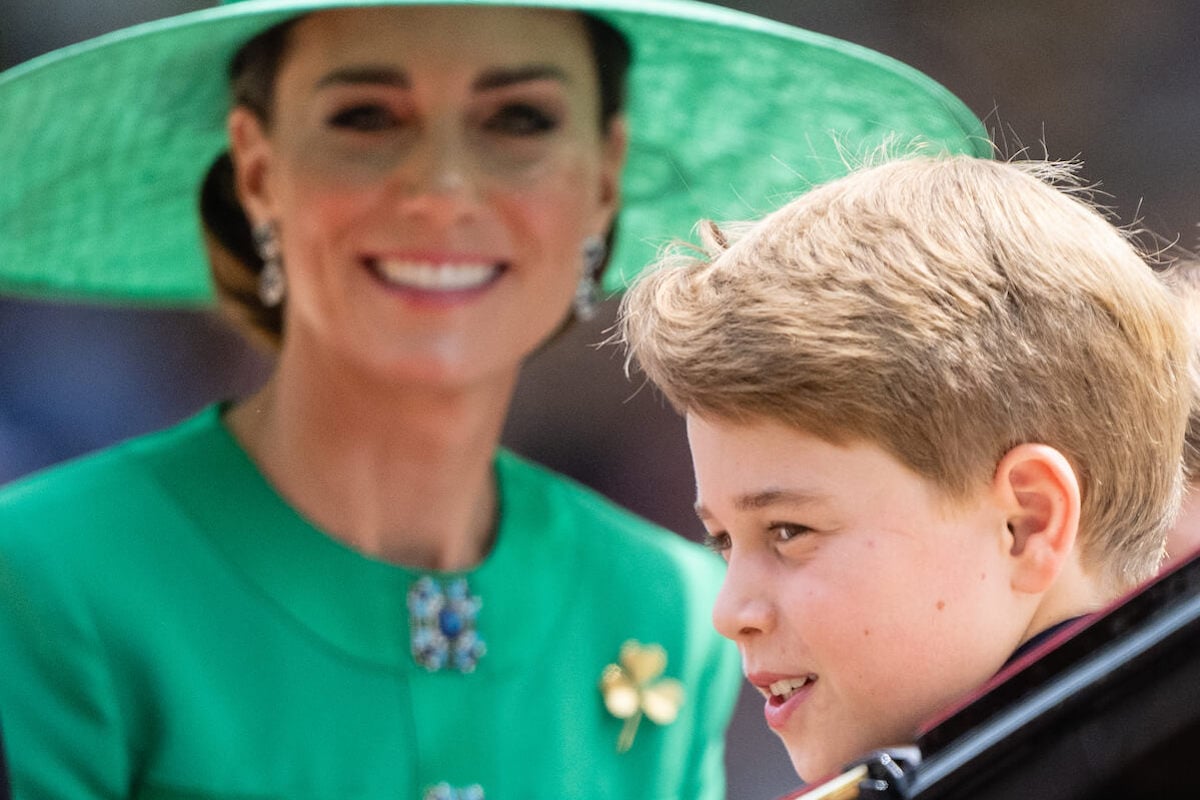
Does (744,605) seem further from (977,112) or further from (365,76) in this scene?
(977,112)

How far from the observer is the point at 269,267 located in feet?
4.77

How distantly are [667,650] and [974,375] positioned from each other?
0.71 metres

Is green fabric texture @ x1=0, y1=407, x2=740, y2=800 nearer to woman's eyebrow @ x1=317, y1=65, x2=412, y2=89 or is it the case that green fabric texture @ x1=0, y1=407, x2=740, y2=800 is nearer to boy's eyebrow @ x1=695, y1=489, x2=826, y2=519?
woman's eyebrow @ x1=317, y1=65, x2=412, y2=89

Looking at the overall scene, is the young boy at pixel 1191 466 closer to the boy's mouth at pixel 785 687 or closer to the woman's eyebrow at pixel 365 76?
the boy's mouth at pixel 785 687

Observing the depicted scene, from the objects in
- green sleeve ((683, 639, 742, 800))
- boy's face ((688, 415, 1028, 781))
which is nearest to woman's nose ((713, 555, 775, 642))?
boy's face ((688, 415, 1028, 781))

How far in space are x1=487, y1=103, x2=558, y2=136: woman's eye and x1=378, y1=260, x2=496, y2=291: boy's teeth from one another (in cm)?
14

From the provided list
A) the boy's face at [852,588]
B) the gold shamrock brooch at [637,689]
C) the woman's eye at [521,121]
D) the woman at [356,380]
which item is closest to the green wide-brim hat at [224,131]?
the woman at [356,380]

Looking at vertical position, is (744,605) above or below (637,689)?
above

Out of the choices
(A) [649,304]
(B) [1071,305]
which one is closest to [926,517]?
(B) [1071,305]

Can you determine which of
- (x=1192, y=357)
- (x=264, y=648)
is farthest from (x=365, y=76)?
(x=1192, y=357)

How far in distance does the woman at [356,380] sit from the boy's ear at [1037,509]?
0.63 m

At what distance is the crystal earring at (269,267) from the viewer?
4.74 feet

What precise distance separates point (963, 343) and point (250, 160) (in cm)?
75

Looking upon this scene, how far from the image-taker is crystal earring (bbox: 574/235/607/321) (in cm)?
155
